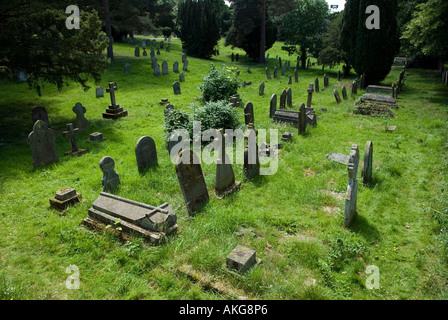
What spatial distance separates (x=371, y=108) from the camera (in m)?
14.1

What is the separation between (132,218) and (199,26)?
29692 millimetres

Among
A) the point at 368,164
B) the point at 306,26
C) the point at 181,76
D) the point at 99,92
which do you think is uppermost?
the point at 306,26

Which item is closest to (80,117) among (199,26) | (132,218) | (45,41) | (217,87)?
(45,41)

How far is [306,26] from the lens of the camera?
98.9 feet

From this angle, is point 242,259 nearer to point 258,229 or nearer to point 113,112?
point 258,229

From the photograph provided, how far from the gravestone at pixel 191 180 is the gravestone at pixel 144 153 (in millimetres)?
2456

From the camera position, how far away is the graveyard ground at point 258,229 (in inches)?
178

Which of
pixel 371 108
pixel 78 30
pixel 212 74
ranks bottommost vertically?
pixel 371 108

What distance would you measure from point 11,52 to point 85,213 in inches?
331

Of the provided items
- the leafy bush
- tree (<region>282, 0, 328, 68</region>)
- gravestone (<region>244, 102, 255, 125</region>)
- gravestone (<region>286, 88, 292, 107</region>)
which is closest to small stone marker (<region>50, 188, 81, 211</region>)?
gravestone (<region>244, 102, 255, 125</region>)

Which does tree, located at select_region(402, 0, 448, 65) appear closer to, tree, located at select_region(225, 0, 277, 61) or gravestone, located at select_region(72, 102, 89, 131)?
gravestone, located at select_region(72, 102, 89, 131)

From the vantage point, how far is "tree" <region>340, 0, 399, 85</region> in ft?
64.8

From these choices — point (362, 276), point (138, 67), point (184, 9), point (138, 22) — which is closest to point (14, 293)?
point (362, 276)

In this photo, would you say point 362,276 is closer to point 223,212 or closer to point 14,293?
point 223,212
